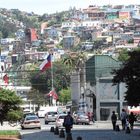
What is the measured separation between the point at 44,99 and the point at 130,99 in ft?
372

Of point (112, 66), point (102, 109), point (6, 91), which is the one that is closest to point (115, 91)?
point (102, 109)

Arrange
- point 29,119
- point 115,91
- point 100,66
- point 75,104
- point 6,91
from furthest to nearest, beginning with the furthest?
point 75,104
point 100,66
point 115,91
point 29,119
point 6,91

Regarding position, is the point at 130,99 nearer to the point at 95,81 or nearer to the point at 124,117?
the point at 124,117

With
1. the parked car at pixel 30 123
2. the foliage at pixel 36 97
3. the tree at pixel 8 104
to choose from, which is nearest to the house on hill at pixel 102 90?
the parked car at pixel 30 123

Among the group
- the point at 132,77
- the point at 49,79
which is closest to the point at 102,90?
the point at 132,77

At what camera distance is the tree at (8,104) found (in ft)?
123

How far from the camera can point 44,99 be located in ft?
523

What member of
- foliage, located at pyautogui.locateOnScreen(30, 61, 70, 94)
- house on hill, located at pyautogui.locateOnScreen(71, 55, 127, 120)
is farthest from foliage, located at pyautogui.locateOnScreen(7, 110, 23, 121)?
foliage, located at pyautogui.locateOnScreen(30, 61, 70, 94)

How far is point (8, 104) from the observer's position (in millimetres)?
37969

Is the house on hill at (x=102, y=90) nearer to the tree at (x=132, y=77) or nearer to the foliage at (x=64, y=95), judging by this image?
the tree at (x=132, y=77)

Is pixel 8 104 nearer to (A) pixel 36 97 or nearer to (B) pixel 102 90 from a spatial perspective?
(B) pixel 102 90

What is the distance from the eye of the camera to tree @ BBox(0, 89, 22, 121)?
37.6 metres

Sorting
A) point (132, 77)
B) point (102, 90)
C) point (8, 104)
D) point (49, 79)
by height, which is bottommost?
point (8, 104)

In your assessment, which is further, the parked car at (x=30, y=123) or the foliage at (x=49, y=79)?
the foliage at (x=49, y=79)
